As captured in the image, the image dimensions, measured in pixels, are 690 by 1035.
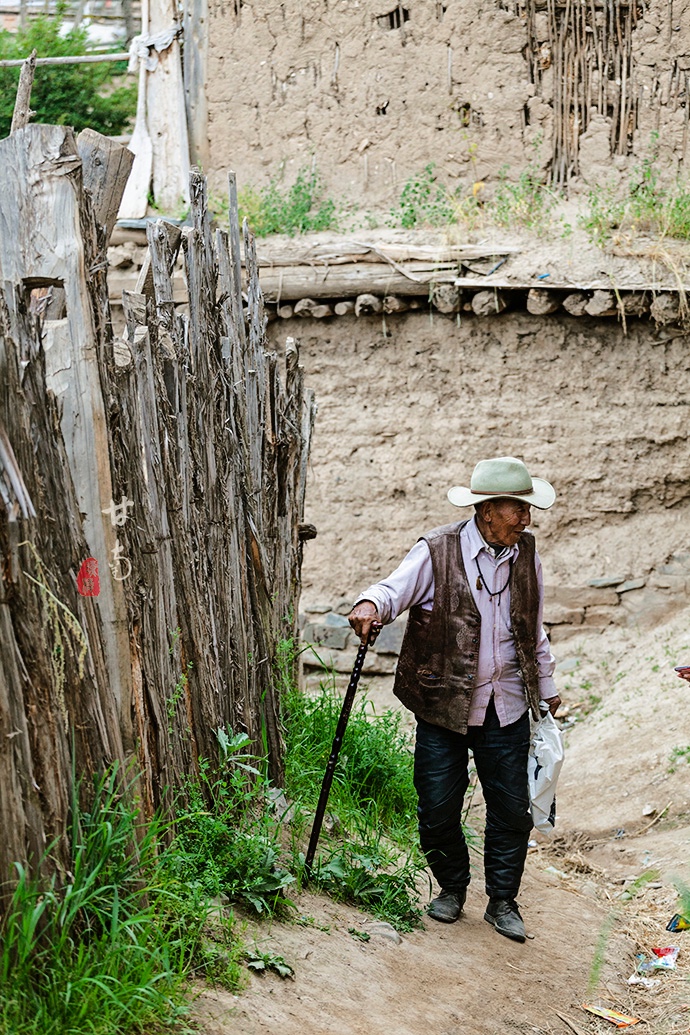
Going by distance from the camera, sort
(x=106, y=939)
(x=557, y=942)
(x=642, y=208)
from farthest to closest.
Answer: (x=642, y=208), (x=557, y=942), (x=106, y=939)

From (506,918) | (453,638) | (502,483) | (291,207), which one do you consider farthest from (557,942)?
(291,207)

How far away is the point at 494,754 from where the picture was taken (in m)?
4.21

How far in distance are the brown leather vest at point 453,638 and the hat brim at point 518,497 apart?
11cm

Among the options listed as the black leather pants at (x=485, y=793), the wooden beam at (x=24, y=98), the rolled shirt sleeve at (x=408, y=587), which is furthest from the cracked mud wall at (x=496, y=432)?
the wooden beam at (x=24, y=98)

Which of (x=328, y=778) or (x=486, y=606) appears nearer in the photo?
(x=328, y=778)

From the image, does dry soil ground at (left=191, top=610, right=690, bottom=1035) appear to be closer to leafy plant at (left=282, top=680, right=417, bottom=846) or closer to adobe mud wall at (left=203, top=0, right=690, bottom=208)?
leafy plant at (left=282, top=680, right=417, bottom=846)

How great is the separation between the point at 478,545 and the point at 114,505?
155 cm

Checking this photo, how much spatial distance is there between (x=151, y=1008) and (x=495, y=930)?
1953 millimetres

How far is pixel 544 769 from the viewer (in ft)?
13.8

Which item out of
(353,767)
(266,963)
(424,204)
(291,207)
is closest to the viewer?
(266,963)

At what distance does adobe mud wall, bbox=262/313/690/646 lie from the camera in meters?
7.92

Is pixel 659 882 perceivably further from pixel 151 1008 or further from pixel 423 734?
pixel 151 1008

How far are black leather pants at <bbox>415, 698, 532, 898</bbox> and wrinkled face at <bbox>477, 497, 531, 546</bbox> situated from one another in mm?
618

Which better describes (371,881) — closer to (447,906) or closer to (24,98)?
(447,906)
